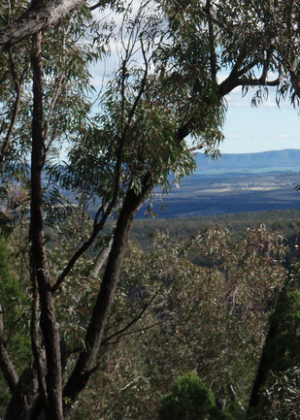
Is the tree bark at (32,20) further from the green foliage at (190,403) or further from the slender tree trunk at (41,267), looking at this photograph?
the green foliage at (190,403)

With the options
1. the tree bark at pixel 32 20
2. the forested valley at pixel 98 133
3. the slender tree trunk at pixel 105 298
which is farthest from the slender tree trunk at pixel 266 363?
the tree bark at pixel 32 20

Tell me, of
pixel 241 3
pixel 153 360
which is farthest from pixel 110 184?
pixel 153 360

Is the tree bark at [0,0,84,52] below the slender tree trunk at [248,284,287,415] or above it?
above

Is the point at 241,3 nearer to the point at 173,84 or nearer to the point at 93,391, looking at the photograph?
the point at 173,84

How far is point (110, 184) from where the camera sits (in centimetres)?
556

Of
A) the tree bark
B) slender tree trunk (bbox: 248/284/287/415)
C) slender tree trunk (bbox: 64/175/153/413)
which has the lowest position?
slender tree trunk (bbox: 248/284/287/415)

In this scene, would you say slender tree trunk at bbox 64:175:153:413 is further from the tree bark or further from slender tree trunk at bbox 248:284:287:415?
slender tree trunk at bbox 248:284:287:415

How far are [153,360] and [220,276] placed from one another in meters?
3.69

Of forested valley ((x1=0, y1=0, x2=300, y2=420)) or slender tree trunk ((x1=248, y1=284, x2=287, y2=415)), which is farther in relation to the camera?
slender tree trunk ((x1=248, y1=284, x2=287, y2=415))

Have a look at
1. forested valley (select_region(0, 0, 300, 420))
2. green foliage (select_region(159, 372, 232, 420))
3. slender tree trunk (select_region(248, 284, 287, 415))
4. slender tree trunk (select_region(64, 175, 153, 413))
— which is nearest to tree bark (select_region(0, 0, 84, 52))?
forested valley (select_region(0, 0, 300, 420))

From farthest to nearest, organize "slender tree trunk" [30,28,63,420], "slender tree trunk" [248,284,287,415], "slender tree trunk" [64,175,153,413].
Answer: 1. "slender tree trunk" [248,284,287,415]
2. "slender tree trunk" [64,175,153,413]
3. "slender tree trunk" [30,28,63,420]

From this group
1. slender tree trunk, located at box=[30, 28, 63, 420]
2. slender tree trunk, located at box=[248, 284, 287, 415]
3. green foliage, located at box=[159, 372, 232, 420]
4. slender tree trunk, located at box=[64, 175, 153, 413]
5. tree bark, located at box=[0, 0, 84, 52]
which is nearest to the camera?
tree bark, located at box=[0, 0, 84, 52]

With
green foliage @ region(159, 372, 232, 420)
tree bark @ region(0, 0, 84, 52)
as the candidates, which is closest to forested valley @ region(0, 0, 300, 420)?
tree bark @ region(0, 0, 84, 52)

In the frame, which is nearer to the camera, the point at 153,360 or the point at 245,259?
the point at 245,259
